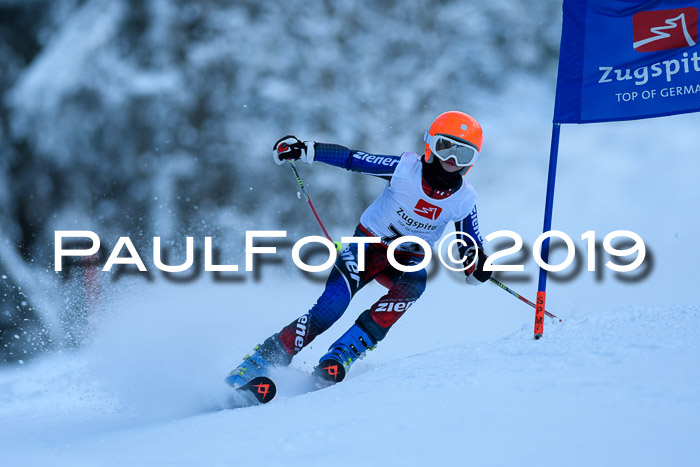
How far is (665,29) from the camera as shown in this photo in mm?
3410

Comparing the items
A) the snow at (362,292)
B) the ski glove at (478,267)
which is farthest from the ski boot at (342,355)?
the ski glove at (478,267)

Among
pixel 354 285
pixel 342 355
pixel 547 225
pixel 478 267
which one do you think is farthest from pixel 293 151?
pixel 547 225

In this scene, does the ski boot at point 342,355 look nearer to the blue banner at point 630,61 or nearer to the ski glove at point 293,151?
the ski glove at point 293,151

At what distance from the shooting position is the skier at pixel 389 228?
3537 mm

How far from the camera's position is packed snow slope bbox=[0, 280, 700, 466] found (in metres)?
1.97

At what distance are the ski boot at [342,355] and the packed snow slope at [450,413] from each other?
247mm

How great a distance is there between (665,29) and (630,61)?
0.76 feet

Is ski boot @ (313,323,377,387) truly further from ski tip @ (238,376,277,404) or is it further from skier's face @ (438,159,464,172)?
skier's face @ (438,159,464,172)

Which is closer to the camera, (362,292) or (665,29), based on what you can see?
(665,29)

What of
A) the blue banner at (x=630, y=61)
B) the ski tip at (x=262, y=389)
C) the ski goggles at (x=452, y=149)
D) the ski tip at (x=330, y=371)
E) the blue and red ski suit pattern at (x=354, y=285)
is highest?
the blue banner at (x=630, y=61)

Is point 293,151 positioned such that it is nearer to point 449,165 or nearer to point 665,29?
point 449,165

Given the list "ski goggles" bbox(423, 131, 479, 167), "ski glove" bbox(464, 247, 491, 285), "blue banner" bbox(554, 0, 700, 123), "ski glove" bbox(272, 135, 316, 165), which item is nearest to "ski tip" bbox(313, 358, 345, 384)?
"ski glove" bbox(464, 247, 491, 285)

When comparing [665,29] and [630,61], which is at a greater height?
[665,29]

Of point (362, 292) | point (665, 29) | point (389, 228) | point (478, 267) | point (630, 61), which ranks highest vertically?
point (665, 29)
